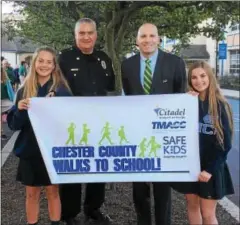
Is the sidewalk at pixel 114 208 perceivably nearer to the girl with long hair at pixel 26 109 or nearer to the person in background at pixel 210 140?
the girl with long hair at pixel 26 109

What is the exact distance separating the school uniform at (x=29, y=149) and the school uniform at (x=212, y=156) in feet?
4.18

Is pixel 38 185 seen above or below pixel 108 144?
below

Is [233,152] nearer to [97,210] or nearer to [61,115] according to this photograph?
[97,210]

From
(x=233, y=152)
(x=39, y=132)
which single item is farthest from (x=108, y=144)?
(x=233, y=152)

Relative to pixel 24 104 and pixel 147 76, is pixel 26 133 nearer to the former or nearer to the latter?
pixel 24 104

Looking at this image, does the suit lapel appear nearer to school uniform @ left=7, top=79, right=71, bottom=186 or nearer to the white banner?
the white banner

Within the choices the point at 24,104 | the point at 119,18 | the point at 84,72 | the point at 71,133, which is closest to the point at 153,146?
the point at 71,133

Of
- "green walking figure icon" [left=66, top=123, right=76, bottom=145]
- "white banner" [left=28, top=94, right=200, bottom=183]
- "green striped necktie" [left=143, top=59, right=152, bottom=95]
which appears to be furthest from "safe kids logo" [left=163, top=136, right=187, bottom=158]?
"green walking figure icon" [left=66, top=123, right=76, bottom=145]

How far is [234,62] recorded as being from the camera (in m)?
47.4

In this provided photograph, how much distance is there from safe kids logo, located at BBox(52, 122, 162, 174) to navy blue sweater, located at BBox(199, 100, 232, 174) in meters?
0.42

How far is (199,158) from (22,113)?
1611mm

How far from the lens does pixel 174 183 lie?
169 inches

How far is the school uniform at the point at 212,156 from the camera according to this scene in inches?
155

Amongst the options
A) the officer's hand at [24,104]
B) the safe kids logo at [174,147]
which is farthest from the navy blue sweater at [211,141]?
the officer's hand at [24,104]
